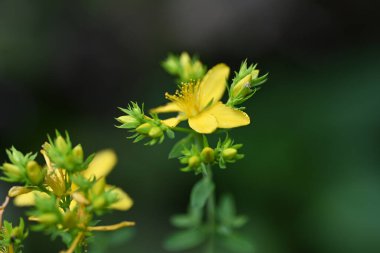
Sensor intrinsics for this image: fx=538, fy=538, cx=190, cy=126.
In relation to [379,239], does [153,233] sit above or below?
above

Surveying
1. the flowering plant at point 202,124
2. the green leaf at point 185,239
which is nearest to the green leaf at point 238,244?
the flowering plant at point 202,124

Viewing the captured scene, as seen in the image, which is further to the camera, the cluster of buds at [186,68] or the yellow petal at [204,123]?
the cluster of buds at [186,68]

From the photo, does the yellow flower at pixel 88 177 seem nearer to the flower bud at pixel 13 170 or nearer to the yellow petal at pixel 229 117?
the flower bud at pixel 13 170

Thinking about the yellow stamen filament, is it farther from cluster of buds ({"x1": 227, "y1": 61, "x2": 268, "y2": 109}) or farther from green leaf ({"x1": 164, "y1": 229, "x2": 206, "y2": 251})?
green leaf ({"x1": 164, "y1": 229, "x2": 206, "y2": 251})

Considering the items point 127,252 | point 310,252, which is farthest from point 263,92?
point 127,252

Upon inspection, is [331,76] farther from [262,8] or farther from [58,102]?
[58,102]
